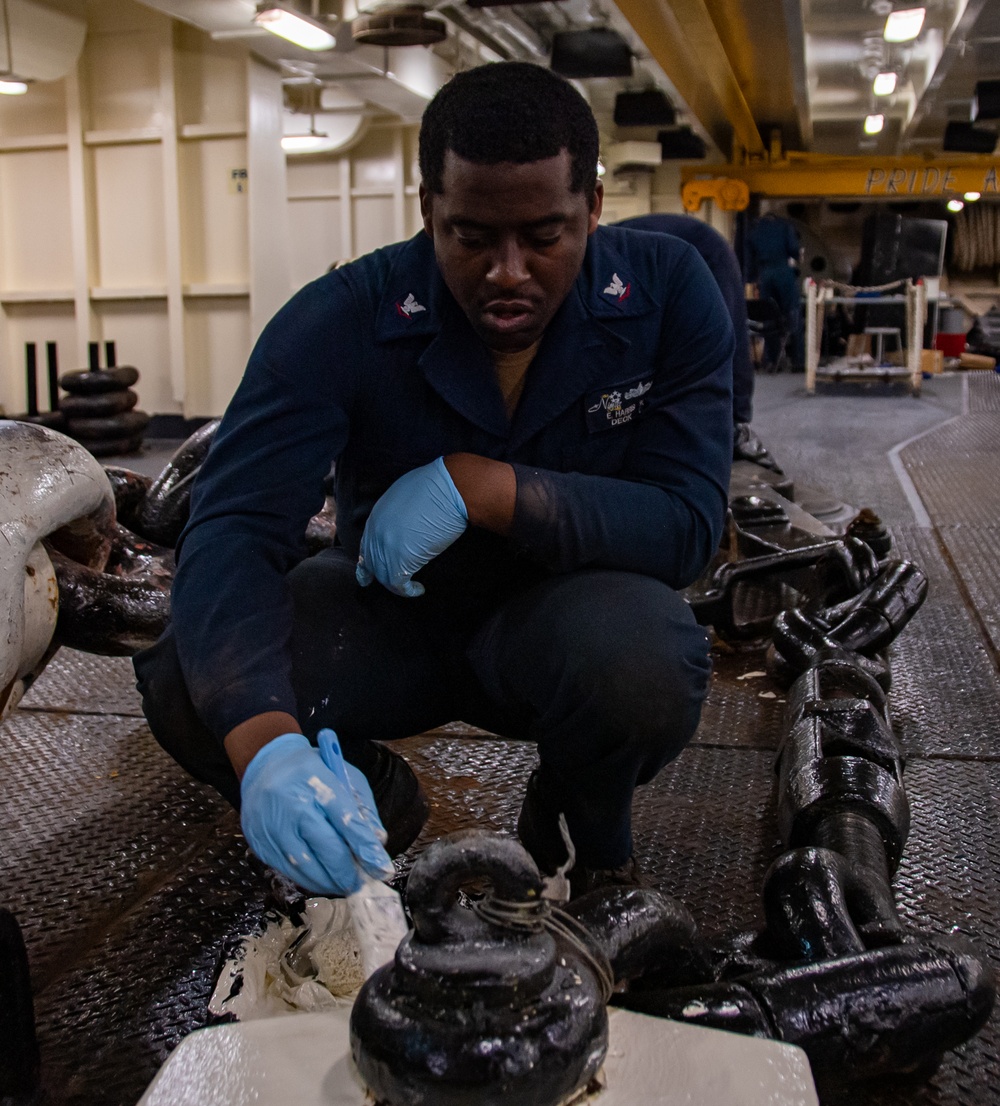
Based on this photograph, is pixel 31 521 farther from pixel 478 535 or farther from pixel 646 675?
pixel 646 675

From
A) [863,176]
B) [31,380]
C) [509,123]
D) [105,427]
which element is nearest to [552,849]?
[509,123]

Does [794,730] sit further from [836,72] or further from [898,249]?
[898,249]

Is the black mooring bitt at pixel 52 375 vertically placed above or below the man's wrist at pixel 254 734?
above

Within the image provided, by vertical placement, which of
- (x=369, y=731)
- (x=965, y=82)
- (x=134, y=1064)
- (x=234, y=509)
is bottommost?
(x=134, y=1064)

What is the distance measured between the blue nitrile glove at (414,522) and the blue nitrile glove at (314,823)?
376 mm

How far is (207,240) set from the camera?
837 centimetres

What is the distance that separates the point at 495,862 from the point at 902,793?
1.00 meters

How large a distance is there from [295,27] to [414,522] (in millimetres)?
6441

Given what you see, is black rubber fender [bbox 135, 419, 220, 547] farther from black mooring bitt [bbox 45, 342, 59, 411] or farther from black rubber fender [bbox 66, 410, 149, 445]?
black mooring bitt [bbox 45, 342, 59, 411]

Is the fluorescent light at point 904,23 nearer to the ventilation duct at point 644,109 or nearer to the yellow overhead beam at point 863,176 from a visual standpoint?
the ventilation duct at point 644,109

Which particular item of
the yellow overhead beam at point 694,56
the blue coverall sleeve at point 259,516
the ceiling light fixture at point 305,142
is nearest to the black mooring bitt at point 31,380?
the yellow overhead beam at point 694,56

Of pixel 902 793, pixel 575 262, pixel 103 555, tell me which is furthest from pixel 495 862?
pixel 103 555

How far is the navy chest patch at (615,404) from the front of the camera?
5.43 feet

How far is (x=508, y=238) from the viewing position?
57.0 inches
